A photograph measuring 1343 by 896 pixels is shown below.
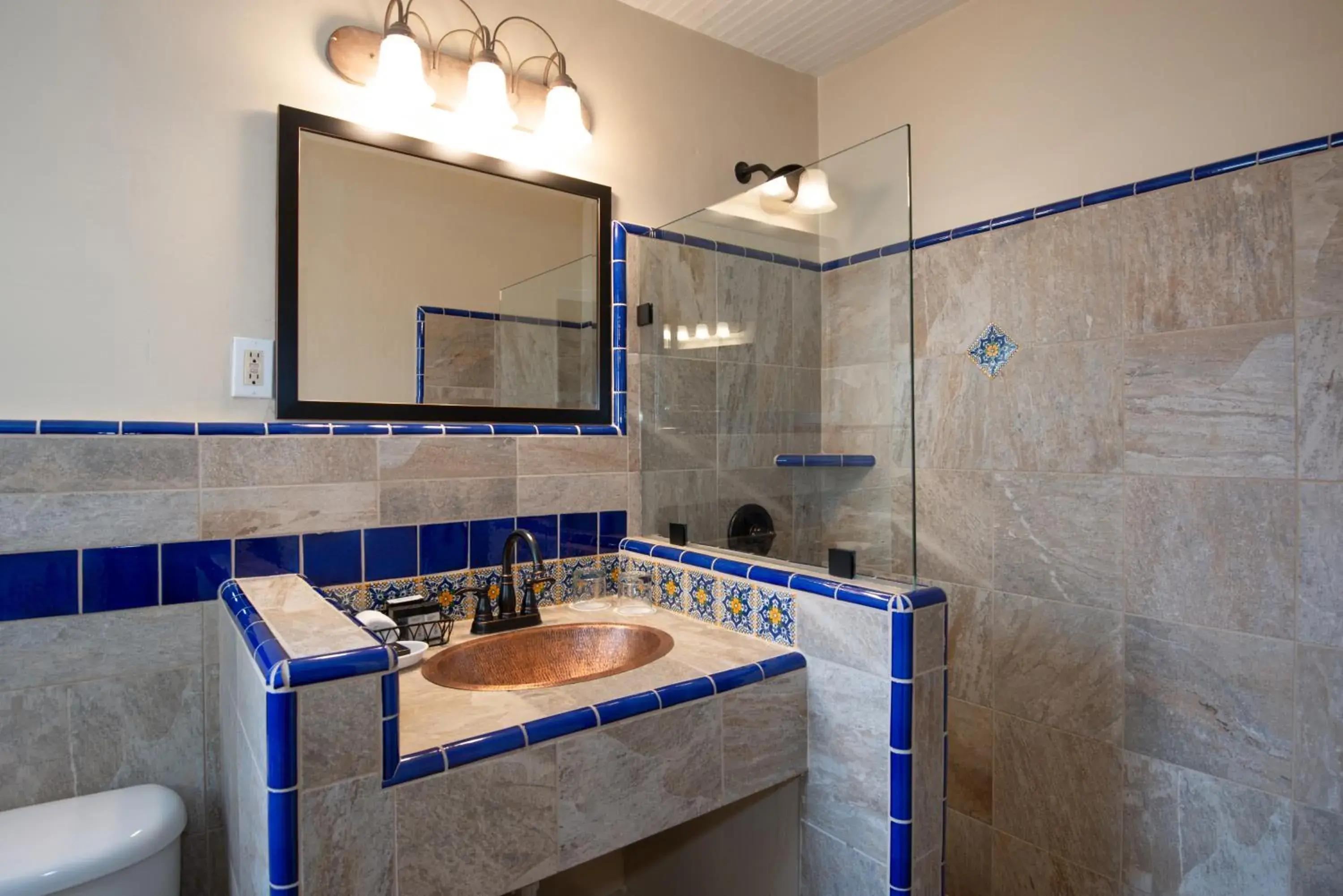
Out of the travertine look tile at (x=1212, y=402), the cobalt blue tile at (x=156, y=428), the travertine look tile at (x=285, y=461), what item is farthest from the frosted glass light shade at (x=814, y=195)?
the cobalt blue tile at (x=156, y=428)

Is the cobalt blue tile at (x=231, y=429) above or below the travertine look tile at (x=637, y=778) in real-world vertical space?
above

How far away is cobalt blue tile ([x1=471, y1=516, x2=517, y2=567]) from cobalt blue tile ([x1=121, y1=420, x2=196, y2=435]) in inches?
23.2

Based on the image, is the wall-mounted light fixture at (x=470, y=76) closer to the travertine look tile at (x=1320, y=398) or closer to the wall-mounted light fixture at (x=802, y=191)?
the wall-mounted light fixture at (x=802, y=191)

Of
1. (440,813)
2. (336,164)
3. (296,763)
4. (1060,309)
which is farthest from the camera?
(1060,309)

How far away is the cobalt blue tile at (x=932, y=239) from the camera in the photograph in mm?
2062

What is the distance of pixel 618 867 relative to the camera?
194 centimetres

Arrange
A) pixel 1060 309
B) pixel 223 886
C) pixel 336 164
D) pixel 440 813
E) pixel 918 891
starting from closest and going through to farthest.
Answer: pixel 440 813 < pixel 918 891 < pixel 223 886 < pixel 336 164 < pixel 1060 309

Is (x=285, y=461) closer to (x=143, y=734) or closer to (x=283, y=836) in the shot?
(x=143, y=734)

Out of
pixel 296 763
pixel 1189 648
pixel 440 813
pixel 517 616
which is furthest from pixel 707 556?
pixel 1189 648

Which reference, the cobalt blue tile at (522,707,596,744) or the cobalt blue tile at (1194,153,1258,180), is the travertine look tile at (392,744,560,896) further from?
the cobalt blue tile at (1194,153,1258,180)

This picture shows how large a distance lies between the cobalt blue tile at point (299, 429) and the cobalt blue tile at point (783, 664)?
99cm

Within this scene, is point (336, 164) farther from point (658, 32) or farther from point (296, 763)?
point (296, 763)

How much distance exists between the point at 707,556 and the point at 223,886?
1132 mm

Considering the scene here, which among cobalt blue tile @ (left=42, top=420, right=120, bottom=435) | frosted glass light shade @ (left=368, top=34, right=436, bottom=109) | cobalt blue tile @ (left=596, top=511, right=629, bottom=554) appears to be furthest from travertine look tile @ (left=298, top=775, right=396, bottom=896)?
frosted glass light shade @ (left=368, top=34, right=436, bottom=109)
